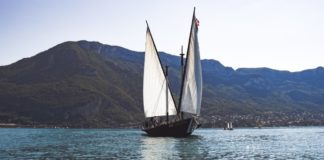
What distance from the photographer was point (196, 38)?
334ft

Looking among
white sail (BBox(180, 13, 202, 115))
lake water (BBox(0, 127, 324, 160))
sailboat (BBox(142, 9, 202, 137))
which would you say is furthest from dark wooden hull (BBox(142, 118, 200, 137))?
lake water (BBox(0, 127, 324, 160))

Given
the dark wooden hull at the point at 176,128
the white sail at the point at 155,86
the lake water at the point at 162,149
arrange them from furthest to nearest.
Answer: the white sail at the point at 155,86 → the dark wooden hull at the point at 176,128 → the lake water at the point at 162,149

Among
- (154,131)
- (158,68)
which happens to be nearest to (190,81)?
(158,68)

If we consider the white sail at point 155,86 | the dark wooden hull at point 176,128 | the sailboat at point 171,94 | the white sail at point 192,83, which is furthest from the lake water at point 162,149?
the white sail at point 155,86

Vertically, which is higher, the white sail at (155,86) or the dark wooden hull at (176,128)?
the white sail at (155,86)

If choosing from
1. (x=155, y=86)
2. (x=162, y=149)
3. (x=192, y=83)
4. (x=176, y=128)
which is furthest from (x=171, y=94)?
(x=162, y=149)

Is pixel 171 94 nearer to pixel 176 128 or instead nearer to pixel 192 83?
pixel 192 83

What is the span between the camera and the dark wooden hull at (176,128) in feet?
334

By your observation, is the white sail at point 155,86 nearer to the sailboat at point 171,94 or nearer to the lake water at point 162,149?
the sailboat at point 171,94

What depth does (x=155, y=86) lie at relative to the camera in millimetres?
103938

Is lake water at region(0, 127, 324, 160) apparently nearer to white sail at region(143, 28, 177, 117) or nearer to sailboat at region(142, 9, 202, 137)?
sailboat at region(142, 9, 202, 137)

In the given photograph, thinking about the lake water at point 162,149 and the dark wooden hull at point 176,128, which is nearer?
the lake water at point 162,149

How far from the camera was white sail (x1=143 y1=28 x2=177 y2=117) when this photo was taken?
104 m

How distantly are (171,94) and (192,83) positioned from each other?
7.38 m
